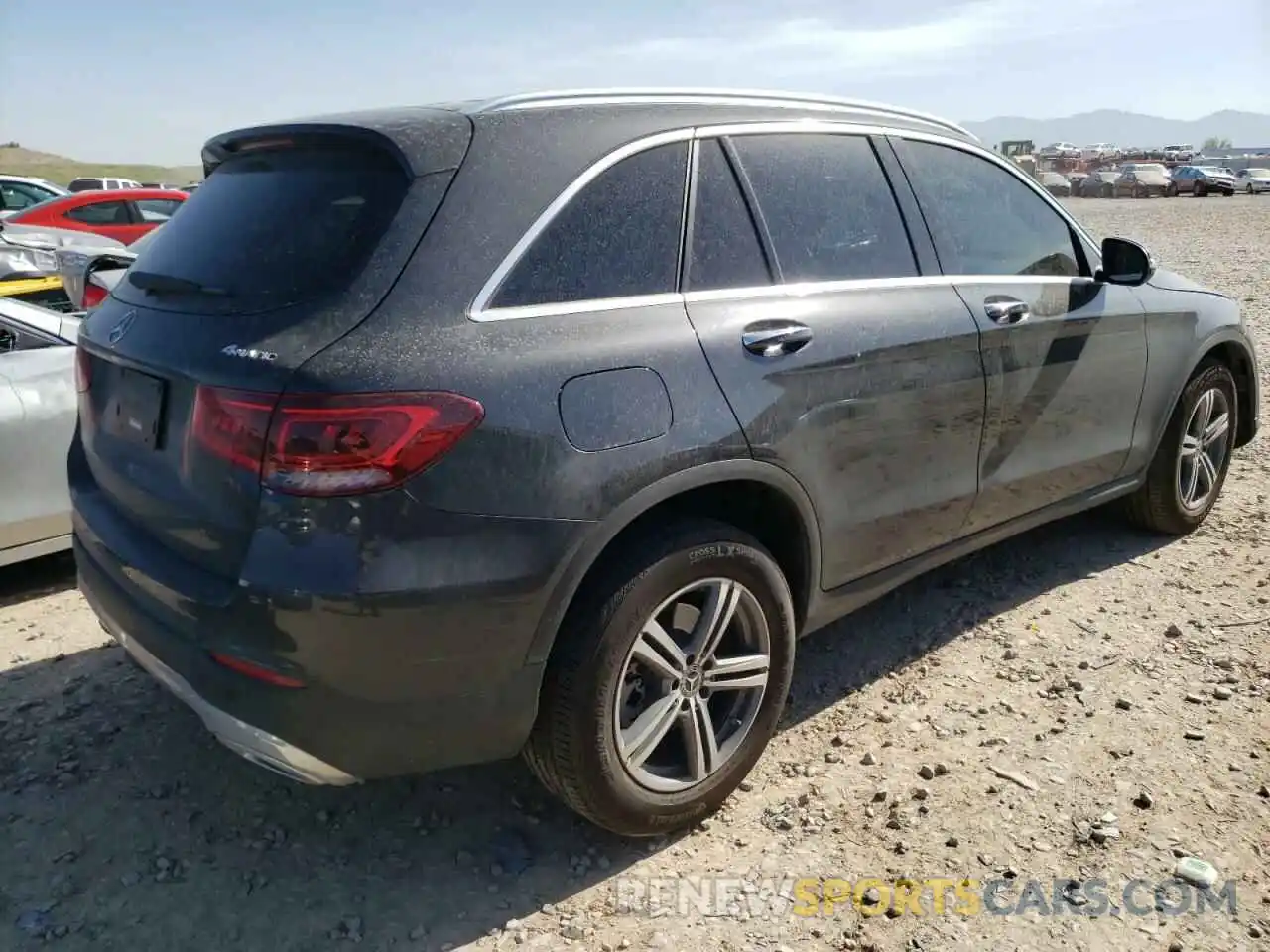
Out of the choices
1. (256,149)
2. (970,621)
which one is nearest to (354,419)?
(256,149)

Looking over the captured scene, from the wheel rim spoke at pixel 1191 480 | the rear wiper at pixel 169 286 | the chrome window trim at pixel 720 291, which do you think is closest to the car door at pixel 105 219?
the rear wiper at pixel 169 286

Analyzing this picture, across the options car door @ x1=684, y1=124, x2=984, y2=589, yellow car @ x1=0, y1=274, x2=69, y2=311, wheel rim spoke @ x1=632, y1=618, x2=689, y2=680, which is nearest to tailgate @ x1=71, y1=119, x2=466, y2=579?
car door @ x1=684, y1=124, x2=984, y2=589

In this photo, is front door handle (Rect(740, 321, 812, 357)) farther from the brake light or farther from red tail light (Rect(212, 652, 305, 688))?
the brake light

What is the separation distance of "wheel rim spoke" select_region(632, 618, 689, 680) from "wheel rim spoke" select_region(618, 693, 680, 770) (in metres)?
0.08

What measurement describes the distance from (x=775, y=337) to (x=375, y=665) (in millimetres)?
1341

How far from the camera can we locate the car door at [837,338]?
2779 mm

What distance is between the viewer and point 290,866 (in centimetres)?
270

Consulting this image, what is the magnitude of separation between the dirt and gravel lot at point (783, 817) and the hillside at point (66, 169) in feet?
241

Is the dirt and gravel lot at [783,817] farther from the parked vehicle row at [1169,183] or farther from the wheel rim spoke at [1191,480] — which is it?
the parked vehicle row at [1169,183]

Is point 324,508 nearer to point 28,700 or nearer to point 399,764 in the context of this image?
point 399,764

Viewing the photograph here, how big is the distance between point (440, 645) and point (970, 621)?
2508mm

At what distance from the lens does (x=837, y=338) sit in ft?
9.75

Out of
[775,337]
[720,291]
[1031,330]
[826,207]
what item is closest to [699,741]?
[775,337]

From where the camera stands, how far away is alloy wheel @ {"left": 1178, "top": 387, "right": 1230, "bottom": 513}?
4746mm
